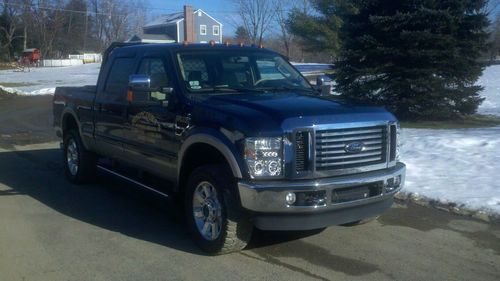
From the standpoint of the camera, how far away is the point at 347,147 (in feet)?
16.3

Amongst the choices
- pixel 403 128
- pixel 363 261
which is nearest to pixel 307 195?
pixel 363 261

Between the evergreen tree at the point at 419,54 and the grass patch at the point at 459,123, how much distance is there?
21cm

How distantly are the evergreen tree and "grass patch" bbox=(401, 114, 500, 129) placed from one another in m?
0.21

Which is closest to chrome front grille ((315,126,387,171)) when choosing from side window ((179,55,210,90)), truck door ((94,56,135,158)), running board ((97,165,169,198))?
side window ((179,55,210,90))

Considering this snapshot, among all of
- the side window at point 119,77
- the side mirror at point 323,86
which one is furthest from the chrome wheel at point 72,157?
the side mirror at point 323,86

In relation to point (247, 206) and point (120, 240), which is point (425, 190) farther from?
point (120, 240)

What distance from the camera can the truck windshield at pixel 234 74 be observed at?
5.96 metres

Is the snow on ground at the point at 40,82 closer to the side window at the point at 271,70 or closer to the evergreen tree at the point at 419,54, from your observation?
the evergreen tree at the point at 419,54

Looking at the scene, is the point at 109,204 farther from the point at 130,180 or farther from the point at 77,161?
the point at 77,161

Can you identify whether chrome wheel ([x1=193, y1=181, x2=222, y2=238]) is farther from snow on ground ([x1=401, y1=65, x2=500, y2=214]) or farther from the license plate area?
snow on ground ([x1=401, y1=65, x2=500, y2=214])

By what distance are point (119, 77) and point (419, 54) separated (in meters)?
8.61

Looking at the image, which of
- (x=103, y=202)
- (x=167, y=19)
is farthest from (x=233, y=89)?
(x=167, y=19)

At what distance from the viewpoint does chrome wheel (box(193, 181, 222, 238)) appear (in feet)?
17.2

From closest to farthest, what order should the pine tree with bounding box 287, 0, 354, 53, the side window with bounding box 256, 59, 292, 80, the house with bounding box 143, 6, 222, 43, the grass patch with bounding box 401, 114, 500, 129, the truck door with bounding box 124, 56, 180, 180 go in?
the truck door with bounding box 124, 56, 180, 180
the side window with bounding box 256, 59, 292, 80
the grass patch with bounding box 401, 114, 500, 129
the pine tree with bounding box 287, 0, 354, 53
the house with bounding box 143, 6, 222, 43
